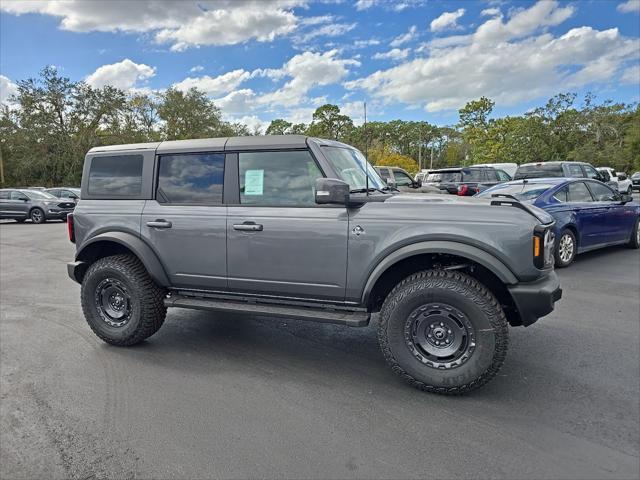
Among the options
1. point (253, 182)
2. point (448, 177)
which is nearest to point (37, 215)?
point (448, 177)

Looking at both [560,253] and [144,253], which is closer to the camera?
[144,253]

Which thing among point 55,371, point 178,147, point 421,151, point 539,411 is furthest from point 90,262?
point 421,151

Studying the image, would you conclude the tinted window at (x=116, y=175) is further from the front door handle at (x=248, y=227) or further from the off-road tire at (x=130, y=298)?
the front door handle at (x=248, y=227)

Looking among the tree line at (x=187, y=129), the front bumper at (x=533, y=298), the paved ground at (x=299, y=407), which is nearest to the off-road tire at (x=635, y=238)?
the paved ground at (x=299, y=407)

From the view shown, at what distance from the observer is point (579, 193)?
797 centimetres

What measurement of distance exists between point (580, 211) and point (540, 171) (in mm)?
8521

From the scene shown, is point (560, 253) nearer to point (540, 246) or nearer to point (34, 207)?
point (540, 246)

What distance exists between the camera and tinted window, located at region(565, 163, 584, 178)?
15.0m

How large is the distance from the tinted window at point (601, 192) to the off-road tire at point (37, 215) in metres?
20.5

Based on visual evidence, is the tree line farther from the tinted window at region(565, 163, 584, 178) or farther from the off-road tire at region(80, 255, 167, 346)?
the off-road tire at region(80, 255, 167, 346)

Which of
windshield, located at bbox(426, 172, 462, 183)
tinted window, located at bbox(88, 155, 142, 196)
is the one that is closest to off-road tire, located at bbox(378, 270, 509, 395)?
tinted window, located at bbox(88, 155, 142, 196)

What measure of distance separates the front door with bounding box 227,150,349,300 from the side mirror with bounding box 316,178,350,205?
0.24 m

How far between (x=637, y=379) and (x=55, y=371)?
16.0ft

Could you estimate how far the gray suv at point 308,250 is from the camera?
3156mm
